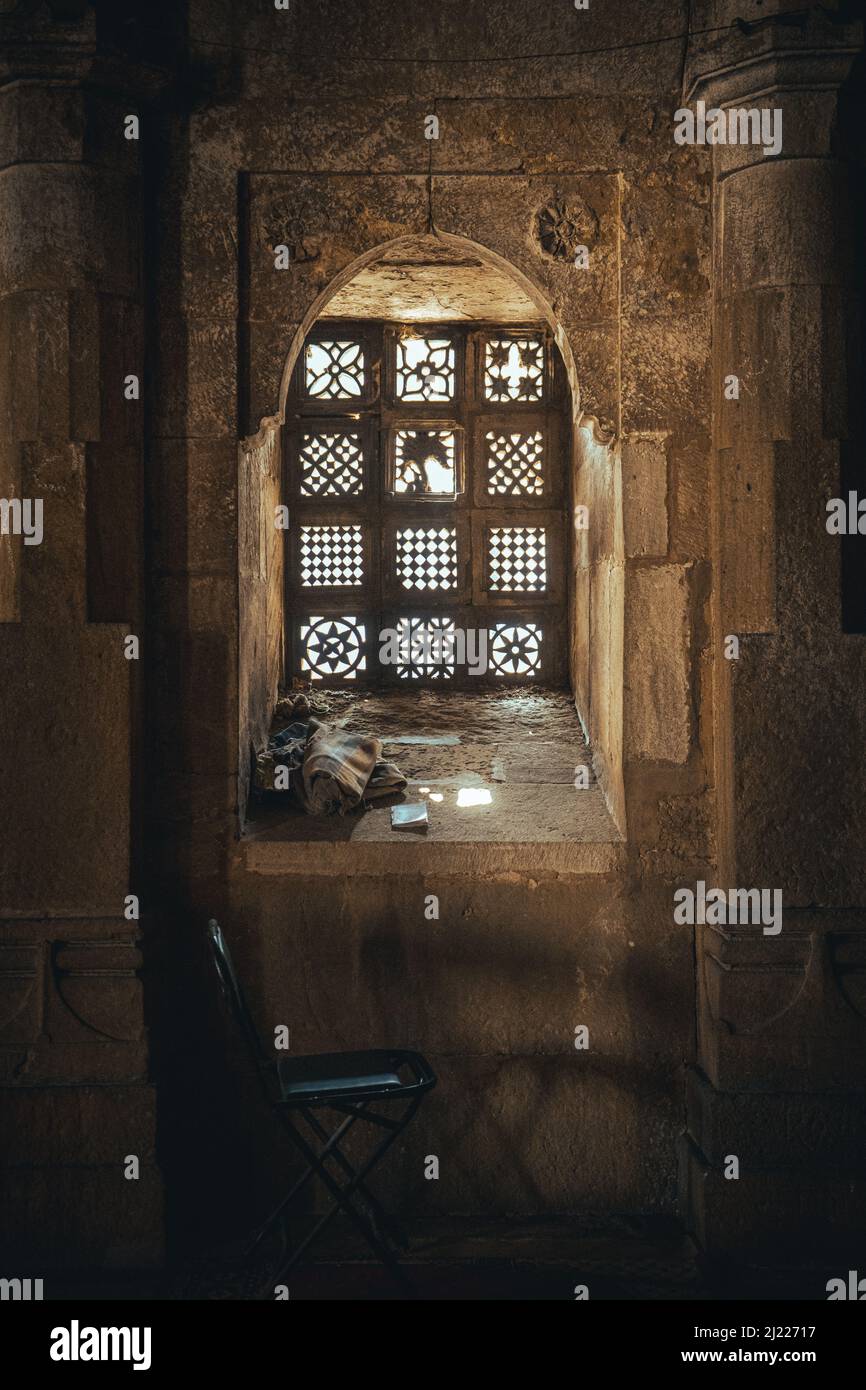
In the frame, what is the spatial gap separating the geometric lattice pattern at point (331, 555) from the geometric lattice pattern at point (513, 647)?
733mm

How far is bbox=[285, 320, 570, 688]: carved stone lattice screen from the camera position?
19.3 ft

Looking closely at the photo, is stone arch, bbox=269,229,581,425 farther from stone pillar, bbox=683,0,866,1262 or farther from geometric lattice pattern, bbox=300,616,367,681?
geometric lattice pattern, bbox=300,616,367,681

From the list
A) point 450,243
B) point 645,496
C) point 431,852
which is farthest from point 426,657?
point 450,243

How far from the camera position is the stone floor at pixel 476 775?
13.4 feet

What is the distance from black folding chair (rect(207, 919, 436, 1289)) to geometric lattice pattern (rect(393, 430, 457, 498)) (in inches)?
116

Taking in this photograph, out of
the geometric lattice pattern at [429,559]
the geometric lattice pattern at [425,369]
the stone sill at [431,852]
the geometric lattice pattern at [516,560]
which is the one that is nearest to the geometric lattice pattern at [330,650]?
the geometric lattice pattern at [429,559]

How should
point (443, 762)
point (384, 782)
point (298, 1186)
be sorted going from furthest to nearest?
point (443, 762) → point (384, 782) → point (298, 1186)

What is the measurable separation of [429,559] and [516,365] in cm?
103

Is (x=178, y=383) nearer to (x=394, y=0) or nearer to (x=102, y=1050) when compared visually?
(x=394, y=0)

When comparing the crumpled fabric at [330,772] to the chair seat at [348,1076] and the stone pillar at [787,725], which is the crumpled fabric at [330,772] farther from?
the stone pillar at [787,725]

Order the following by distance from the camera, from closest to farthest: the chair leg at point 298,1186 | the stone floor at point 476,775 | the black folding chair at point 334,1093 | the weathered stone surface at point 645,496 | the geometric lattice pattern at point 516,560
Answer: the black folding chair at point 334,1093 → the chair leg at point 298,1186 → the weathered stone surface at point 645,496 → the stone floor at point 476,775 → the geometric lattice pattern at point 516,560

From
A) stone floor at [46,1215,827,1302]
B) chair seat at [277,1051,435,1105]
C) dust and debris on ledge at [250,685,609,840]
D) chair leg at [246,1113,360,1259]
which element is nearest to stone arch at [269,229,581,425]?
dust and debris on ledge at [250,685,609,840]

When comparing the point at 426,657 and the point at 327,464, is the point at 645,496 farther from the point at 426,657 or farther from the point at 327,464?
the point at 327,464

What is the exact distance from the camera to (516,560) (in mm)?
5965
